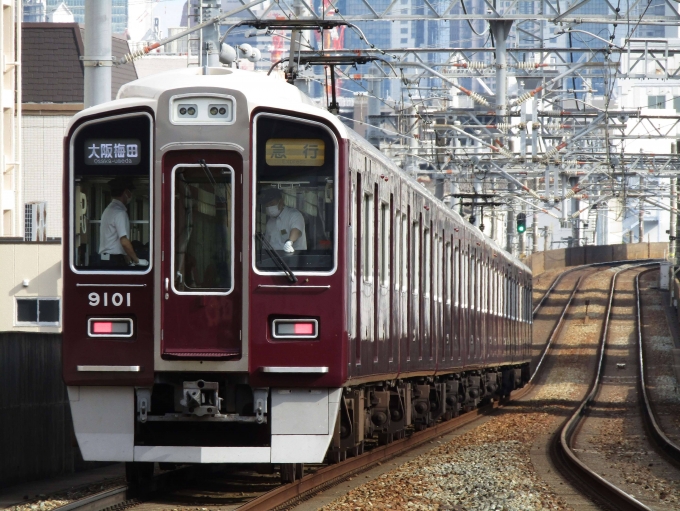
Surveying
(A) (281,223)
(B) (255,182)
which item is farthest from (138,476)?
(B) (255,182)

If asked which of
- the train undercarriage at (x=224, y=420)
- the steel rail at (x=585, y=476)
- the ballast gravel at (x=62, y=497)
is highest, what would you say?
the train undercarriage at (x=224, y=420)

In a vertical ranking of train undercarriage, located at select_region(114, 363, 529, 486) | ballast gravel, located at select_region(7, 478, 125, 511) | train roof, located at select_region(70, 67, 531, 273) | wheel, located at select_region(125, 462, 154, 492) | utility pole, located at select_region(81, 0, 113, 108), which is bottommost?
ballast gravel, located at select_region(7, 478, 125, 511)

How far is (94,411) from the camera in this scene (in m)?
8.60

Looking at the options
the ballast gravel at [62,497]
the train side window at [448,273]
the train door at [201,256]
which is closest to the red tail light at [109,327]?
the train door at [201,256]

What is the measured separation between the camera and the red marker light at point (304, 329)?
8.62 m

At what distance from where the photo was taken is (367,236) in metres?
9.99

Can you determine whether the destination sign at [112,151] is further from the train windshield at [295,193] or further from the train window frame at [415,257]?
the train window frame at [415,257]

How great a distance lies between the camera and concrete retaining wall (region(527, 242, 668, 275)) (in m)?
63.8

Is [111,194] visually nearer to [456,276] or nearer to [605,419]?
[456,276]

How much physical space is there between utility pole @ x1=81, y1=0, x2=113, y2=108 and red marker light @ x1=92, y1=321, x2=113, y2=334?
255 cm

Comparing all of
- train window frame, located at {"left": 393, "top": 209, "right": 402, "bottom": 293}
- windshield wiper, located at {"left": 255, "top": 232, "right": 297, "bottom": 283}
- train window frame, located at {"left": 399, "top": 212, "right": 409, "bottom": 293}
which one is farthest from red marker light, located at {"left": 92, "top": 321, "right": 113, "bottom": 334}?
train window frame, located at {"left": 399, "top": 212, "right": 409, "bottom": 293}

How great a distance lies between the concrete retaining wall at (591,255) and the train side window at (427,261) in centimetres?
4504

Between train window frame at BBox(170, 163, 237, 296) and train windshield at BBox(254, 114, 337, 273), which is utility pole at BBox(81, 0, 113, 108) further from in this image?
train windshield at BBox(254, 114, 337, 273)

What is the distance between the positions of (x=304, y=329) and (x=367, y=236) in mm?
1589
